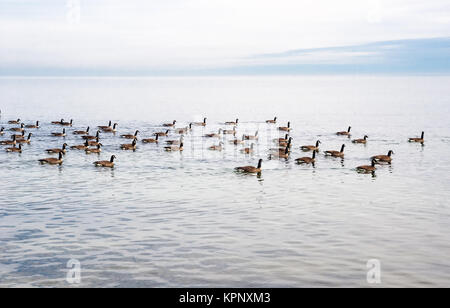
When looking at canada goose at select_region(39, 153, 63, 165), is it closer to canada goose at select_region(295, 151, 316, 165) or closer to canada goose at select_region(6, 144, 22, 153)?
canada goose at select_region(6, 144, 22, 153)

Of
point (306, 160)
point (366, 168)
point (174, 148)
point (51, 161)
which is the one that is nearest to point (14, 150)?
point (51, 161)

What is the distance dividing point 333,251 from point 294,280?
3606 mm

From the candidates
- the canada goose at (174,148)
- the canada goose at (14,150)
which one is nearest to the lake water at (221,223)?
the canada goose at (14,150)

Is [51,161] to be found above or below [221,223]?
above

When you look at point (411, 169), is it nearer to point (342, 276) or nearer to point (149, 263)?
point (342, 276)

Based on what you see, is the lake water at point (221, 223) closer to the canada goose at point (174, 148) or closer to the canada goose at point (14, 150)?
the canada goose at point (14, 150)

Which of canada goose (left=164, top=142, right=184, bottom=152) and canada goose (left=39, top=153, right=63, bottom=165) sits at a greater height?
canada goose (left=164, top=142, right=184, bottom=152)

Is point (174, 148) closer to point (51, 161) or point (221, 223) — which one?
point (51, 161)

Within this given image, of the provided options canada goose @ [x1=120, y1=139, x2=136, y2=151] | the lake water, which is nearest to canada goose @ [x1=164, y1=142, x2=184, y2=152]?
canada goose @ [x1=120, y1=139, x2=136, y2=151]

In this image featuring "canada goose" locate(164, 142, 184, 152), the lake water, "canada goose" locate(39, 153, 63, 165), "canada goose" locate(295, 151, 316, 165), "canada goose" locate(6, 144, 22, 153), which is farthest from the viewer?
"canada goose" locate(164, 142, 184, 152)

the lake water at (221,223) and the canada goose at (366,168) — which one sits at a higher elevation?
the canada goose at (366,168)

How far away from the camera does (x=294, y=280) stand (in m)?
17.8

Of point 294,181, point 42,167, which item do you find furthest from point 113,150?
point 294,181

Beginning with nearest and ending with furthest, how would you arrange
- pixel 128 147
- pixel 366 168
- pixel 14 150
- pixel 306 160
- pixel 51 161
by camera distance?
pixel 366 168 < pixel 51 161 < pixel 306 160 < pixel 14 150 < pixel 128 147
